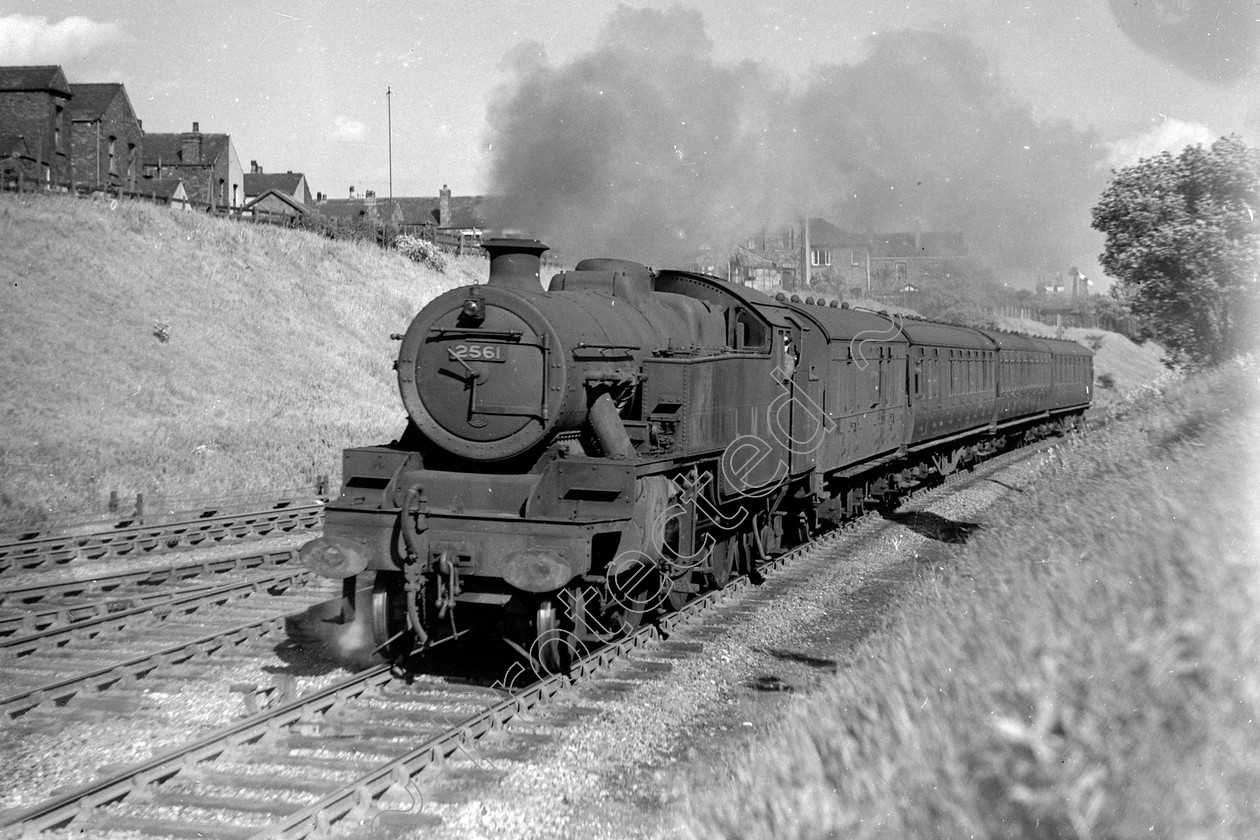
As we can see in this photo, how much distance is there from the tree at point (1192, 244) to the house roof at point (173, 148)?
4660cm

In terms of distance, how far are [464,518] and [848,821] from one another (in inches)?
159

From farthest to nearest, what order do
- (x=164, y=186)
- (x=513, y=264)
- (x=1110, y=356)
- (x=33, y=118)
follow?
(x=1110, y=356), (x=164, y=186), (x=33, y=118), (x=513, y=264)

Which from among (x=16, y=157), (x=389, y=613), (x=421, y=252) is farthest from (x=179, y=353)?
(x=389, y=613)

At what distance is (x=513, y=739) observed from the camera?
7.32m

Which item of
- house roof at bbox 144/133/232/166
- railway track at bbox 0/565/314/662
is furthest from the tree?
house roof at bbox 144/133/232/166

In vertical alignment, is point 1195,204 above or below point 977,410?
above

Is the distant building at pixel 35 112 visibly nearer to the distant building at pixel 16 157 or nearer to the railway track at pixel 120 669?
the distant building at pixel 16 157

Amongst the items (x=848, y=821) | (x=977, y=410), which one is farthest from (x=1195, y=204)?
(x=848, y=821)

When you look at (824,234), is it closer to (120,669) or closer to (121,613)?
(121,613)

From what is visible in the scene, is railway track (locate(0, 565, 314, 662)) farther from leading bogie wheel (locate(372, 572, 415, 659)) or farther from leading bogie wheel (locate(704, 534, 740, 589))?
leading bogie wheel (locate(704, 534, 740, 589))

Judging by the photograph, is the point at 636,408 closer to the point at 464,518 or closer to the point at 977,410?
the point at 464,518

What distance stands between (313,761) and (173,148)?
57.2m

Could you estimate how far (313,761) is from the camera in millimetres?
6730

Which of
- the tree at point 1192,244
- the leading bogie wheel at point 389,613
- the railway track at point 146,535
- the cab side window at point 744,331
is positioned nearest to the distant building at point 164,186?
the railway track at point 146,535
